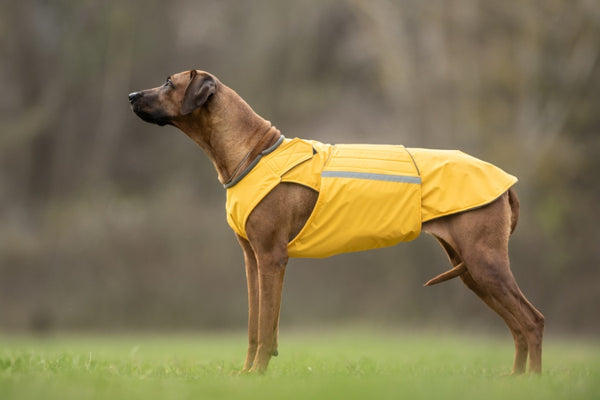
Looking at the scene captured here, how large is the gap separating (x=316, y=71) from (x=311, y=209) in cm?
1818

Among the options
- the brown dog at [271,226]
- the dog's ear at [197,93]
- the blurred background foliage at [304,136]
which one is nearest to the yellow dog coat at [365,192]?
the brown dog at [271,226]

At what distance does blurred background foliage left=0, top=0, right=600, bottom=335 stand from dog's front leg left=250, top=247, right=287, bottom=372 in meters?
12.1

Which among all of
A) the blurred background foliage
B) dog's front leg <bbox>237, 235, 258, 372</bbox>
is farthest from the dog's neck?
the blurred background foliage

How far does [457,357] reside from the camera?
8258 mm

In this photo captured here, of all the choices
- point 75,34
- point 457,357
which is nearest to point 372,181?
point 457,357

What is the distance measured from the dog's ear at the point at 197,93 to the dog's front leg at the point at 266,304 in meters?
1.28

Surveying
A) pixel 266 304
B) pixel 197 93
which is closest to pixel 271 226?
pixel 266 304

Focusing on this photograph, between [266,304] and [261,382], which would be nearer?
[261,382]

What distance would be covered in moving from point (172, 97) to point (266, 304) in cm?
182

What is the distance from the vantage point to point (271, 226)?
5582 mm

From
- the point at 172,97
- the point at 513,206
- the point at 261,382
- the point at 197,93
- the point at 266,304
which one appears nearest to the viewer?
the point at 261,382

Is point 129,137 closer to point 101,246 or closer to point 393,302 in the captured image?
point 101,246

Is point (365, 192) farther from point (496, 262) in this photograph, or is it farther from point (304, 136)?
point (304, 136)

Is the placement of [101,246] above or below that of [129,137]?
below
